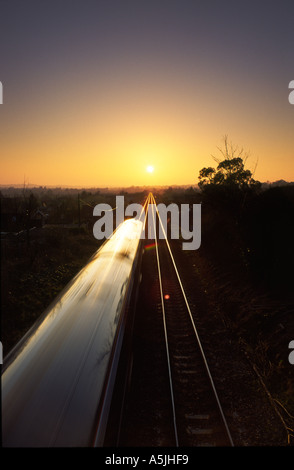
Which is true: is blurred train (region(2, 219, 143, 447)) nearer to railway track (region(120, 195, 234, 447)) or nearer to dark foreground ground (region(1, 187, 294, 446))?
dark foreground ground (region(1, 187, 294, 446))

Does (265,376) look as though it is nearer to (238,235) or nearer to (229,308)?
(229,308)

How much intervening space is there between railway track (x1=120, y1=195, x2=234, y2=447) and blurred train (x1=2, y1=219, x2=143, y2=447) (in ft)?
6.26

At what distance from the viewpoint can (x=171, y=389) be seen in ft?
21.3

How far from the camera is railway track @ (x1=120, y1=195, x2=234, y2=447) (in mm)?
5424

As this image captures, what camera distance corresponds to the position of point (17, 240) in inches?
475

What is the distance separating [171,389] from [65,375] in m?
3.66

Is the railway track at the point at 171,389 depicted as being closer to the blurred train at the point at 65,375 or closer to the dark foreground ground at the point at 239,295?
the dark foreground ground at the point at 239,295

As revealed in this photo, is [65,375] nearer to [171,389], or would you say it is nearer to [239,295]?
[171,389]

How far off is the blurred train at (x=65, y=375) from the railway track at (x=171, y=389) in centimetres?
191

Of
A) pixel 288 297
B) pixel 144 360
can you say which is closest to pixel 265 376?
pixel 144 360

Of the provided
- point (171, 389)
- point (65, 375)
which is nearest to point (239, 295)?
point (171, 389)

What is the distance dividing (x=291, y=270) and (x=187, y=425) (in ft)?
31.2

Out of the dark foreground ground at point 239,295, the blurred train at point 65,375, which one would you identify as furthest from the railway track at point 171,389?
the blurred train at point 65,375

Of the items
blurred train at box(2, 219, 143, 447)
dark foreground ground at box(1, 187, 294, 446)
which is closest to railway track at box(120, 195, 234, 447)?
dark foreground ground at box(1, 187, 294, 446)
